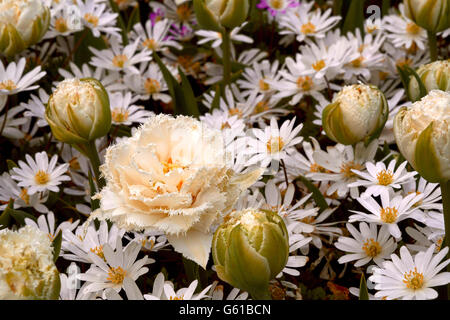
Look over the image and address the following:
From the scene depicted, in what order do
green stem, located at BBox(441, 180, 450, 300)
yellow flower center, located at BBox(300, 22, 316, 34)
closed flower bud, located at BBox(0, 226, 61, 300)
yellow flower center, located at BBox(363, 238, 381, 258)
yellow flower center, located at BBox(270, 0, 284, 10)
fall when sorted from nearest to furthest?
closed flower bud, located at BBox(0, 226, 61, 300), green stem, located at BBox(441, 180, 450, 300), yellow flower center, located at BBox(363, 238, 381, 258), yellow flower center, located at BBox(300, 22, 316, 34), yellow flower center, located at BBox(270, 0, 284, 10)

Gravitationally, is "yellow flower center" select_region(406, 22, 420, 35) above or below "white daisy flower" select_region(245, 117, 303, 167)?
below

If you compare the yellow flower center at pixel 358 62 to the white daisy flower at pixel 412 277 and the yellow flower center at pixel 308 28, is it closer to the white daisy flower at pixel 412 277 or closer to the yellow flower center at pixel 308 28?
the yellow flower center at pixel 308 28

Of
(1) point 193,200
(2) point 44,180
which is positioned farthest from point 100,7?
(1) point 193,200

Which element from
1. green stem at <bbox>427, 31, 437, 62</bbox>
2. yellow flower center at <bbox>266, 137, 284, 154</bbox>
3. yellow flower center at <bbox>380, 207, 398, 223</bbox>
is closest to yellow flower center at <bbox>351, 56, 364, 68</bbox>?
green stem at <bbox>427, 31, 437, 62</bbox>

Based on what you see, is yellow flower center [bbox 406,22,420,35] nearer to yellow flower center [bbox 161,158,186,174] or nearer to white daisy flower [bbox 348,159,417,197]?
white daisy flower [bbox 348,159,417,197]

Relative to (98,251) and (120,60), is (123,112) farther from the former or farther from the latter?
(98,251)

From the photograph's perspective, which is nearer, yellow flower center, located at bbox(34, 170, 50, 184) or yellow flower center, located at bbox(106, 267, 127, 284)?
yellow flower center, located at bbox(106, 267, 127, 284)

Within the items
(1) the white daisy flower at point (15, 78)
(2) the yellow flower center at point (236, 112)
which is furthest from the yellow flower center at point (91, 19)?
(2) the yellow flower center at point (236, 112)
